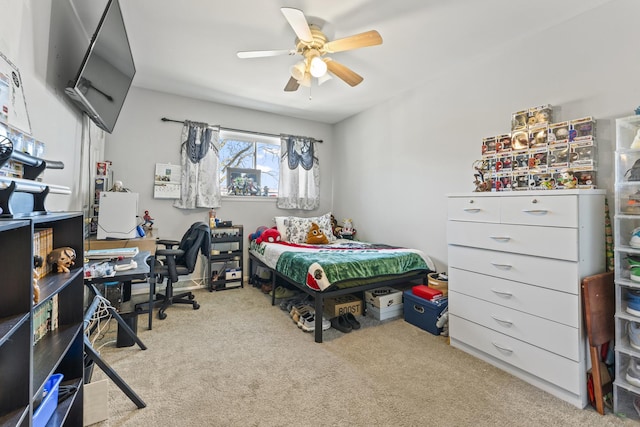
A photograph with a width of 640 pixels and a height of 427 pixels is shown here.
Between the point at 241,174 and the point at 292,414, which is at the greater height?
the point at 241,174

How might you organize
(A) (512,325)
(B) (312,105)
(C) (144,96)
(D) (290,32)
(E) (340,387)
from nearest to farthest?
(E) (340,387)
(A) (512,325)
(D) (290,32)
(C) (144,96)
(B) (312,105)

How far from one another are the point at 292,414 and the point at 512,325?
154 cm

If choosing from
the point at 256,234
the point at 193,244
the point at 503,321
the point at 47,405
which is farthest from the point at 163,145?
the point at 503,321

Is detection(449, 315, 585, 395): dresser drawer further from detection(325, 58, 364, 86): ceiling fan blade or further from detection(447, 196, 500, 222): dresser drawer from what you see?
detection(325, 58, 364, 86): ceiling fan blade

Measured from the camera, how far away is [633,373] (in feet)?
5.16

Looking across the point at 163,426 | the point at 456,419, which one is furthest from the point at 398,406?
the point at 163,426

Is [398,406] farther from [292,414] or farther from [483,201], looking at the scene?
[483,201]

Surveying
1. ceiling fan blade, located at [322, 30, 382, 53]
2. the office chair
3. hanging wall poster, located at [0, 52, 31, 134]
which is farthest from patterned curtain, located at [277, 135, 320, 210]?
hanging wall poster, located at [0, 52, 31, 134]

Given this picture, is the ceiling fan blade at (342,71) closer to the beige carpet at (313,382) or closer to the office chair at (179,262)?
the office chair at (179,262)

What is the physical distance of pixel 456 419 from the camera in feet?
5.04

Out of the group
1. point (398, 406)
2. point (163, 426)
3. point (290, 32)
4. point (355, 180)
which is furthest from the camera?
point (355, 180)

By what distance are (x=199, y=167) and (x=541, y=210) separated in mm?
3734

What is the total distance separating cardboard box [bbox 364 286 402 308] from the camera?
9.36 feet

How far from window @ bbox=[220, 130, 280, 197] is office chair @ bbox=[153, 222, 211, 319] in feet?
3.77
